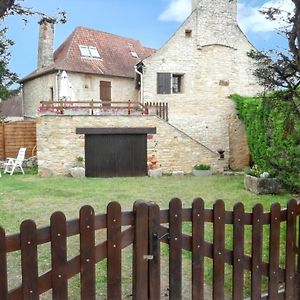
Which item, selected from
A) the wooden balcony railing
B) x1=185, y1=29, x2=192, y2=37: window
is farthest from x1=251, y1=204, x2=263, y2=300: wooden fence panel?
x1=185, y1=29, x2=192, y2=37: window

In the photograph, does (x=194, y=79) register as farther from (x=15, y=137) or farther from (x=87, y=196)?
(x=87, y=196)

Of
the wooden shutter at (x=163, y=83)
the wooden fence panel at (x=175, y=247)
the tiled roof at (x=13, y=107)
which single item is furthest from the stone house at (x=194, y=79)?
the tiled roof at (x=13, y=107)

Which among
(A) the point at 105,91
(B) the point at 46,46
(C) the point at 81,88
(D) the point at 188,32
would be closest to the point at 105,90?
(A) the point at 105,91

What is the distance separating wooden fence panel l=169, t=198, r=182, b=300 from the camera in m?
2.99

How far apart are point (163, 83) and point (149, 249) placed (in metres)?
17.5

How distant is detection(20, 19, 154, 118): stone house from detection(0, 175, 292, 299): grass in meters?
7.58

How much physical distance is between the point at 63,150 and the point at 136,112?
13.0 ft

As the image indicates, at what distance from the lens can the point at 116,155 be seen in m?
17.4

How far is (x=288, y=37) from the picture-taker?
3684 mm

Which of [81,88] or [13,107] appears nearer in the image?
[81,88]

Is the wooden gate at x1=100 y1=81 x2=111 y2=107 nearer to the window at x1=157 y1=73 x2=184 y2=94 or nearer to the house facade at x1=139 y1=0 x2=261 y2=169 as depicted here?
the house facade at x1=139 y1=0 x2=261 y2=169

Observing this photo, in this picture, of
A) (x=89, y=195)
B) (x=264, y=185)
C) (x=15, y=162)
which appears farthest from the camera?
(x=15, y=162)

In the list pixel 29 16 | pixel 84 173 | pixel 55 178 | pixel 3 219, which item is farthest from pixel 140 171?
pixel 29 16

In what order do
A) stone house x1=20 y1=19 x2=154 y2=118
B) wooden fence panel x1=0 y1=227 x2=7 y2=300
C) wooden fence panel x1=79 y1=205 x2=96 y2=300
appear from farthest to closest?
stone house x1=20 y1=19 x2=154 y2=118 < wooden fence panel x1=79 y1=205 x2=96 y2=300 < wooden fence panel x1=0 y1=227 x2=7 y2=300
